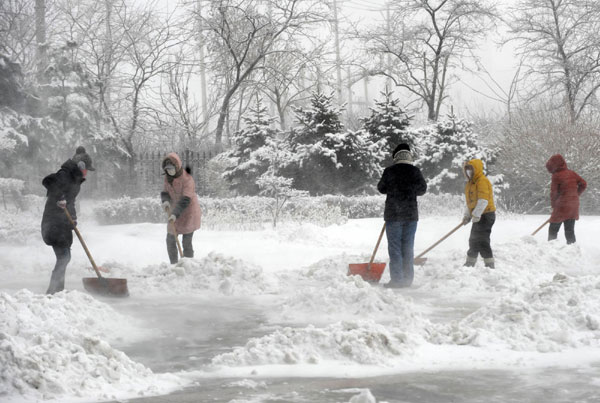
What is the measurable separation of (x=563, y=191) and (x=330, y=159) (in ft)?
29.6

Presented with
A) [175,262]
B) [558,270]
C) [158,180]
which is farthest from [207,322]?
[158,180]

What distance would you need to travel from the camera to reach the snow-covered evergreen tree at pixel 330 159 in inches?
773

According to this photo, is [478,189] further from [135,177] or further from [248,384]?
[135,177]

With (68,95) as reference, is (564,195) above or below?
below

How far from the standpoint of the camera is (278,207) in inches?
612

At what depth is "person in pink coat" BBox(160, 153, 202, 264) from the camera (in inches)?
352

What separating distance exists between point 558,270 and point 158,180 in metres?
Result: 15.3

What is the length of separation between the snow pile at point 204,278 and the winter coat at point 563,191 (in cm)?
484

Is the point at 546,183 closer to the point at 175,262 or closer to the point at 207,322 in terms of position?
the point at 175,262

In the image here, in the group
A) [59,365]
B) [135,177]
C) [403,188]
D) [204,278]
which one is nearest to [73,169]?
[204,278]

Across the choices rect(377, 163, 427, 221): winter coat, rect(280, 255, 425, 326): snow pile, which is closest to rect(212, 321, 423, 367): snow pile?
rect(280, 255, 425, 326): snow pile

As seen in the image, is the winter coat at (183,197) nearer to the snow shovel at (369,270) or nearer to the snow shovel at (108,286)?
the snow shovel at (108,286)

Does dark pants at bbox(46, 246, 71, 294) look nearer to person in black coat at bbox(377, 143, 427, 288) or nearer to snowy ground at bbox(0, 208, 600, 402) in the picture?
snowy ground at bbox(0, 208, 600, 402)

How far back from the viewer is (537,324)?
5.70 metres
